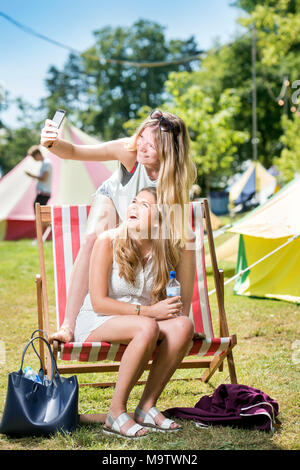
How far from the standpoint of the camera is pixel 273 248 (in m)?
5.69

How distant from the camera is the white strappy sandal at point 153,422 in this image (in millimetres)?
2459

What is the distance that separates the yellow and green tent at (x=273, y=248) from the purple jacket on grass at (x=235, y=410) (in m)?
2.54

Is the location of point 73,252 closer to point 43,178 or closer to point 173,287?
point 173,287

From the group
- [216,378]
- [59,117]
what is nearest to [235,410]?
[216,378]

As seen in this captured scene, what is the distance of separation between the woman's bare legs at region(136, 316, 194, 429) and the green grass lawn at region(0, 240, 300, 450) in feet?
0.56

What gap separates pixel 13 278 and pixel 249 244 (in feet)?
10.0

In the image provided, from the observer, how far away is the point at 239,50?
2653 centimetres

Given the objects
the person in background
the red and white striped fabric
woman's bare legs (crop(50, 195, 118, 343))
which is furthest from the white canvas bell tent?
woman's bare legs (crop(50, 195, 118, 343))

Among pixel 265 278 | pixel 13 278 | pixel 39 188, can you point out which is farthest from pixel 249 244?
pixel 39 188

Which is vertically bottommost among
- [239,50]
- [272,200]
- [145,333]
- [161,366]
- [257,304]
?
[257,304]

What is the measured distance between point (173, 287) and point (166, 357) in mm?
342

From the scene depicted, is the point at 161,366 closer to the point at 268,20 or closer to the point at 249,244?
the point at 249,244

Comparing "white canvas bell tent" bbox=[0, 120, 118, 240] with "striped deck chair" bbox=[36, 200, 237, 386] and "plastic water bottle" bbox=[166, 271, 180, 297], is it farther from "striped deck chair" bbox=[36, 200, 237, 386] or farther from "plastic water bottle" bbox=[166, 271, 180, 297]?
"plastic water bottle" bbox=[166, 271, 180, 297]

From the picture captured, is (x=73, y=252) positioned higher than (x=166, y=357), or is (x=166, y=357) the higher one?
(x=73, y=252)
